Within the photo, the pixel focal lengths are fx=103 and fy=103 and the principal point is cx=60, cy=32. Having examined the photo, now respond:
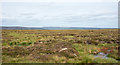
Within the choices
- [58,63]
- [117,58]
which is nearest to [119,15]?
[117,58]

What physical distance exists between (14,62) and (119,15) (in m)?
10.6

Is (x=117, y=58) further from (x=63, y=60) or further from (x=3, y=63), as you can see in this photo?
(x=3, y=63)

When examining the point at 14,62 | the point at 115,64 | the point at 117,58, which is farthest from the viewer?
the point at 117,58

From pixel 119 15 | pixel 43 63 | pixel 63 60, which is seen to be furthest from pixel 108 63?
pixel 119 15

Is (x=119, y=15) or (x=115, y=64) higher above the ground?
(x=119, y=15)

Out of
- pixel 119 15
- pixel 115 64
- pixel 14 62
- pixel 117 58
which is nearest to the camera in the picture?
pixel 115 64

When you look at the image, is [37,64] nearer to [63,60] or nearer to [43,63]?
[43,63]

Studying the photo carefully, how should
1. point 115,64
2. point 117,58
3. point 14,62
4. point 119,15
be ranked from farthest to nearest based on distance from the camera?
point 119,15 < point 117,58 < point 14,62 < point 115,64

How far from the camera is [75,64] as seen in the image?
757 cm

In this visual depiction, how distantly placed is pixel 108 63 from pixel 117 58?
5.75ft

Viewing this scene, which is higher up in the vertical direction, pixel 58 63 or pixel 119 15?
pixel 119 15

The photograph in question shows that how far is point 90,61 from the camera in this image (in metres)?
7.78

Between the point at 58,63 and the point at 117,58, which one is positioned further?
the point at 117,58

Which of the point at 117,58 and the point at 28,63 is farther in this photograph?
the point at 117,58
